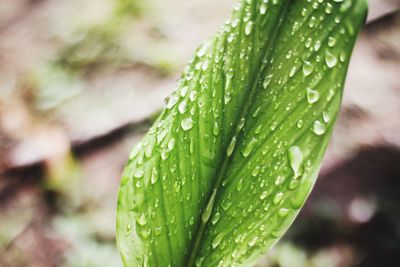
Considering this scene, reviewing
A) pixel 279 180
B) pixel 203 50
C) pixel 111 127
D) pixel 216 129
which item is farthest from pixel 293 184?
pixel 111 127

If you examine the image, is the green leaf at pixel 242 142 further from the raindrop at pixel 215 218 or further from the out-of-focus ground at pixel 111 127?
the out-of-focus ground at pixel 111 127

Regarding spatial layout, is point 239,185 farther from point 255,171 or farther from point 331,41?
point 331,41

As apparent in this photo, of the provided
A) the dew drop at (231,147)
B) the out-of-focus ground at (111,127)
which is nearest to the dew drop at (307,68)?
the dew drop at (231,147)

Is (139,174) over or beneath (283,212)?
over

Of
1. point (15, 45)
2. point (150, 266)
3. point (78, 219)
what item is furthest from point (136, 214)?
point (15, 45)

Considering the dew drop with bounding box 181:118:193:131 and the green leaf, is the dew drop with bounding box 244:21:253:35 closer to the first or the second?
the green leaf

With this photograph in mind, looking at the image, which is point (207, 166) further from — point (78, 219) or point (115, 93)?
point (115, 93)

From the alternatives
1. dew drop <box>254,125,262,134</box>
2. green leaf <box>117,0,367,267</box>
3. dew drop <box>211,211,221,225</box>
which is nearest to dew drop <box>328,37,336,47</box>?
green leaf <box>117,0,367,267</box>
